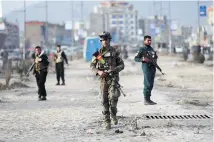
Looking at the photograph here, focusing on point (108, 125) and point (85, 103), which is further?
point (85, 103)

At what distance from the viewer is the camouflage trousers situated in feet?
30.9

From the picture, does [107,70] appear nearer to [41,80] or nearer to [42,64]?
[42,64]

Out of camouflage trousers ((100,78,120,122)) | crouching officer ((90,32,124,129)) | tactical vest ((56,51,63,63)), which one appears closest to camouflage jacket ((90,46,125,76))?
crouching officer ((90,32,124,129))

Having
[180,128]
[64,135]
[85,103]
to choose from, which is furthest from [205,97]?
[64,135]

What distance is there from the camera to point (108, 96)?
953 cm

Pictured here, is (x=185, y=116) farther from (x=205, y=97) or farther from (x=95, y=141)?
(x=205, y=97)

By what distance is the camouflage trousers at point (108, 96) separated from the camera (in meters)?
9.42

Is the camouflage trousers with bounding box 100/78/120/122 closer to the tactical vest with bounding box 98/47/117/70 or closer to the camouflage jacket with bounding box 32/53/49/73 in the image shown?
the tactical vest with bounding box 98/47/117/70

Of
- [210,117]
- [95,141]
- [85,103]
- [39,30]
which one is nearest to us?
[95,141]

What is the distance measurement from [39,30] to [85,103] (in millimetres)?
94991

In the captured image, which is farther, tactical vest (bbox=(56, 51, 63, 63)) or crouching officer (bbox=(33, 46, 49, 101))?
tactical vest (bbox=(56, 51, 63, 63))

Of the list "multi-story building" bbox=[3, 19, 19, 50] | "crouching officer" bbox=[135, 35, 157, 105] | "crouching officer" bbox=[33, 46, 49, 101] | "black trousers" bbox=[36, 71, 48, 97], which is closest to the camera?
"crouching officer" bbox=[135, 35, 157, 105]

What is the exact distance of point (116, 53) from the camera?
9.48 metres

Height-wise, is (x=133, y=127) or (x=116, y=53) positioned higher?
(x=116, y=53)
